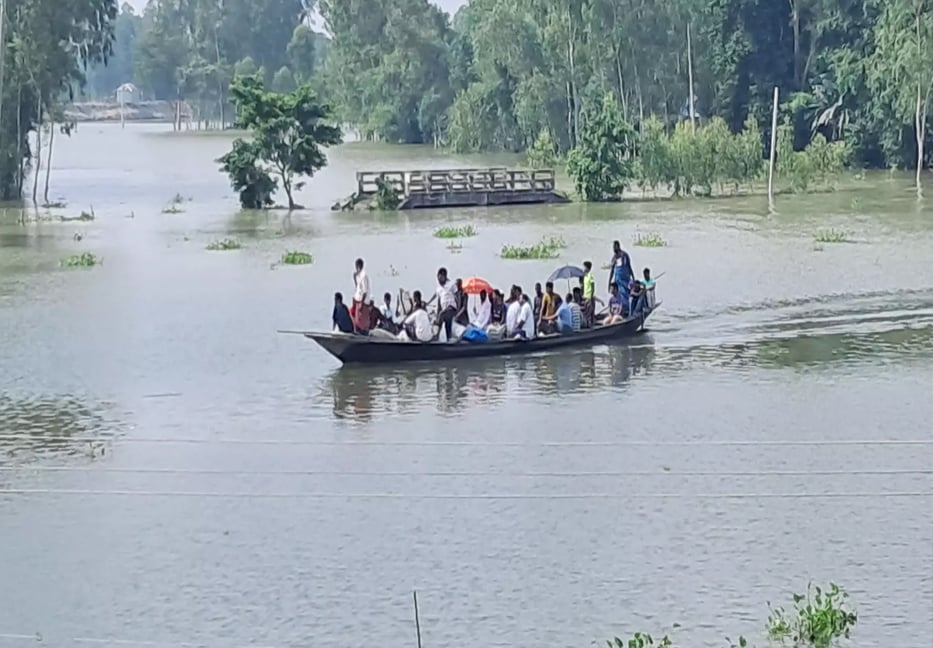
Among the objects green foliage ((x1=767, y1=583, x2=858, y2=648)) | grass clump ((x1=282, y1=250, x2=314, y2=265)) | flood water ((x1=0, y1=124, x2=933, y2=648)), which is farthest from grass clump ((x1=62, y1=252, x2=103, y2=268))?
green foliage ((x1=767, y1=583, x2=858, y2=648))

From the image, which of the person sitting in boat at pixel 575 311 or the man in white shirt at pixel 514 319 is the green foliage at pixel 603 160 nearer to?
the person sitting in boat at pixel 575 311

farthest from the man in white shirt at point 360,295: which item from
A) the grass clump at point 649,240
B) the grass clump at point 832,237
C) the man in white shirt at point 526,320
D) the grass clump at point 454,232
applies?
the grass clump at point 832,237

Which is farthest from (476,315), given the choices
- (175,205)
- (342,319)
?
(175,205)

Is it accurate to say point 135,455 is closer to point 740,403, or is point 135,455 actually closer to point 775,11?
point 740,403

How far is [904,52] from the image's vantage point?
64625 millimetres

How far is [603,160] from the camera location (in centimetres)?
5828

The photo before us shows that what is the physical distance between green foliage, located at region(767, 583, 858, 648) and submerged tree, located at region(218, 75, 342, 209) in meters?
43.8

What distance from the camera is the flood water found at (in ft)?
50.4

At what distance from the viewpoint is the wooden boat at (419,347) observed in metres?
25.8

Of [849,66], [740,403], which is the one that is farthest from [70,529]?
[849,66]

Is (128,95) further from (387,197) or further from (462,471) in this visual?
(462,471)

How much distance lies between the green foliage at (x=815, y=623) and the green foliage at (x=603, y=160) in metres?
43.5

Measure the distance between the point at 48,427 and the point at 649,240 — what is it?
2423cm

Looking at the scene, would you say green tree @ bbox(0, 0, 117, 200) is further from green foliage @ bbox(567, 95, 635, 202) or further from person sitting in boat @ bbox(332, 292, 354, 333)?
person sitting in boat @ bbox(332, 292, 354, 333)
